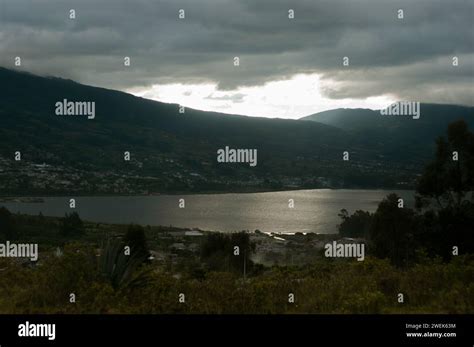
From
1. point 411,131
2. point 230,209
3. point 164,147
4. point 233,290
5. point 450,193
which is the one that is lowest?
point 233,290

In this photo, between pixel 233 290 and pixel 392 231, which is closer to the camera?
pixel 233 290

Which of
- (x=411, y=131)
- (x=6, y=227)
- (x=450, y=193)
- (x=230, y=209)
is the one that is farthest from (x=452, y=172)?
(x=411, y=131)

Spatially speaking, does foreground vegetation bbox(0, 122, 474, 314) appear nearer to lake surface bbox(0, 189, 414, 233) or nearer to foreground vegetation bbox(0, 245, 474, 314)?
foreground vegetation bbox(0, 245, 474, 314)

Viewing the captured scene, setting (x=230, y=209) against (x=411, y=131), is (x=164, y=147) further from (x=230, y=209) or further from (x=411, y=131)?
(x=230, y=209)

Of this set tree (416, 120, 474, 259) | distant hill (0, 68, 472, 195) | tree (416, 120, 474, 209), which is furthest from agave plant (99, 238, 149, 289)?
distant hill (0, 68, 472, 195)

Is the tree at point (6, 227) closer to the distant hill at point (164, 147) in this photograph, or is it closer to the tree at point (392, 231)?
the tree at point (392, 231)

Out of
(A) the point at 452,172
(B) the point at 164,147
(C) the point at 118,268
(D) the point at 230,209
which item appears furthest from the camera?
(B) the point at 164,147
